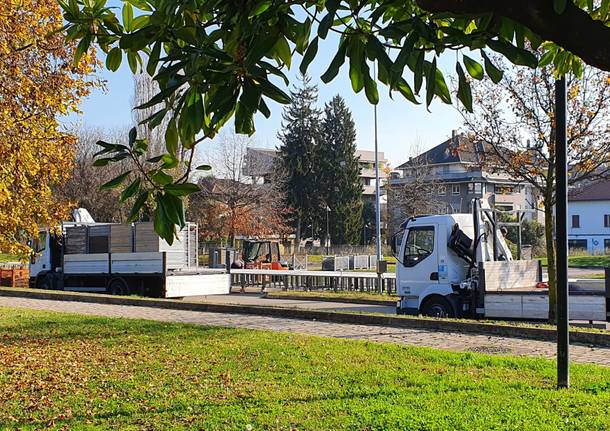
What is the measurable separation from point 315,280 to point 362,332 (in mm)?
17256

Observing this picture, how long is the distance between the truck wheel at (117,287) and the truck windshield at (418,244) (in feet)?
44.2

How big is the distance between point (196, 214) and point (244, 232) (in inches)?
154

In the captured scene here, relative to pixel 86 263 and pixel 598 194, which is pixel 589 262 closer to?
pixel 598 194

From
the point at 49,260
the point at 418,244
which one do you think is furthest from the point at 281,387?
the point at 49,260

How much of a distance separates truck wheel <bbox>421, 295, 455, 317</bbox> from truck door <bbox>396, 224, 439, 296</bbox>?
0.36 meters

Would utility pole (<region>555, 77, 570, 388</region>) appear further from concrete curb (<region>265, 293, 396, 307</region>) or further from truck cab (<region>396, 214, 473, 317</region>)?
concrete curb (<region>265, 293, 396, 307</region>)

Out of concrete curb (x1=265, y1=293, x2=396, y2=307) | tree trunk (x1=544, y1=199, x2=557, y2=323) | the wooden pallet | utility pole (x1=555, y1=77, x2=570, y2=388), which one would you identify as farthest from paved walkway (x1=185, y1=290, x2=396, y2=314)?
utility pole (x1=555, y1=77, x2=570, y2=388)

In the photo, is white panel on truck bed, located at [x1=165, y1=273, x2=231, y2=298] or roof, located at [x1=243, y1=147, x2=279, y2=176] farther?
roof, located at [x1=243, y1=147, x2=279, y2=176]

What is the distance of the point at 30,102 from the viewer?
11539 millimetres

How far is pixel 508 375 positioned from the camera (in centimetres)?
855

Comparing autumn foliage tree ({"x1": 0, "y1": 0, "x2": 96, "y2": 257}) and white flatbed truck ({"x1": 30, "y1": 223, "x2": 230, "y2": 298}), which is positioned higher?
autumn foliage tree ({"x1": 0, "y1": 0, "x2": 96, "y2": 257})

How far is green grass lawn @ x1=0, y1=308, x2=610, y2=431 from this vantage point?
6.36 metres

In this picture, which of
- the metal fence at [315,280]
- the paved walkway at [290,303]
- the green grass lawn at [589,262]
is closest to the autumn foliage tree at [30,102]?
the paved walkway at [290,303]

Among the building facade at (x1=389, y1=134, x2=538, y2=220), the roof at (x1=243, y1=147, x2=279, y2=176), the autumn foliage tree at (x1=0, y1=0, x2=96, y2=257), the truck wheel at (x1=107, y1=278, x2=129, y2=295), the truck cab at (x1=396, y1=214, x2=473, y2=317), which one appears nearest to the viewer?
the autumn foliage tree at (x1=0, y1=0, x2=96, y2=257)
